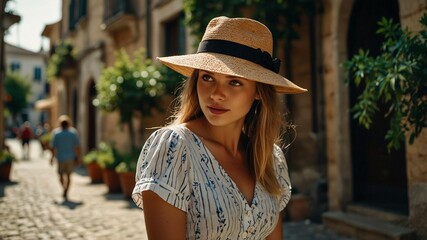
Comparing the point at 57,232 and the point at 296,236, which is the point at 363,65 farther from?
the point at 57,232

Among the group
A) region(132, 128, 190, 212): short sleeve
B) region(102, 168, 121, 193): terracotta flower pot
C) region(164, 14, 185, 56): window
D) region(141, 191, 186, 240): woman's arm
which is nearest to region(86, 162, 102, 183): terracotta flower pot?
region(102, 168, 121, 193): terracotta flower pot

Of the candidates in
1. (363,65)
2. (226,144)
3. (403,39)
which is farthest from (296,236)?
(226,144)

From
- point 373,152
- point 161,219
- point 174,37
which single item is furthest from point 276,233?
point 174,37

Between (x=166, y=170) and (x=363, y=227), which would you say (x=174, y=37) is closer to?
(x=363, y=227)

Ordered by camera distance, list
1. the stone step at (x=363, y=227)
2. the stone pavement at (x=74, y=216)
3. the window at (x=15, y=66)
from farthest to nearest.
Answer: the window at (x=15, y=66), the stone pavement at (x=74, y=216), the stone step at (x=363, y=227)

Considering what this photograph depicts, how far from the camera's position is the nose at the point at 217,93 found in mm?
1523

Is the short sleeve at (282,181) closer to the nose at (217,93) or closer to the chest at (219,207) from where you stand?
the chest at (219,207)

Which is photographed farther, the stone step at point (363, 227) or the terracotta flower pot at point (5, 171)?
the terracotta flower pot at point (5, 171)

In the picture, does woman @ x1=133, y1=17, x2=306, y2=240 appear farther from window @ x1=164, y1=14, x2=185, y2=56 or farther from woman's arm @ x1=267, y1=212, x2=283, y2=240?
window @ x1=164, y1=14, x2=185, y2=56

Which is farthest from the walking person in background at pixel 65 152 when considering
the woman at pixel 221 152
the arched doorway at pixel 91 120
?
the arched doorway at pixel 91 120

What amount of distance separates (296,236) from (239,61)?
3732mm

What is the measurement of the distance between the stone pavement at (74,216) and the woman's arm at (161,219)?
11.7 feet

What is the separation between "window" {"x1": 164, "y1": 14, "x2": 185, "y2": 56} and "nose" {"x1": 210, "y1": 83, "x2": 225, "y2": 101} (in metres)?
7.75

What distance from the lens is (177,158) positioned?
134 cm
